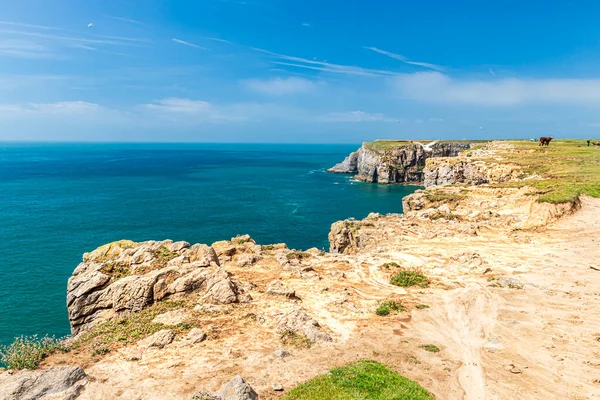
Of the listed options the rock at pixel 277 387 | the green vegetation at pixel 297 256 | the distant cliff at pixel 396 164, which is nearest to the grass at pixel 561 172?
the green vegetation at pixel 297 256

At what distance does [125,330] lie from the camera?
18.8 meters

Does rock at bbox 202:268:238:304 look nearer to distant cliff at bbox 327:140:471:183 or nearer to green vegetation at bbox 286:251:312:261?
green vegetation at bbox 286:251:312:261

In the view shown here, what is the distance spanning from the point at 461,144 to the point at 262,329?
18476 centimetres

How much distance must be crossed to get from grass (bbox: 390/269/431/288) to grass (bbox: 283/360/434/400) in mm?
12291

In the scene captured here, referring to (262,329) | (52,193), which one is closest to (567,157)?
(262,329)

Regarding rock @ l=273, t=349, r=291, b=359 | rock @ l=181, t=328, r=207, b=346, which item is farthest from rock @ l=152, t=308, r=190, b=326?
rock @ l=273, t=349, r=291, b=359

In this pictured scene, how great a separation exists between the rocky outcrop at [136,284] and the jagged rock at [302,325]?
426 centimetres

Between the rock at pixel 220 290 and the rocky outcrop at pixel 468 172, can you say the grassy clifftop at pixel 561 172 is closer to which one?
the rocky outcrop at pixel 468 172

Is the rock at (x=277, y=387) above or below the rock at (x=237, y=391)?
below

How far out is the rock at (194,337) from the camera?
17.5m

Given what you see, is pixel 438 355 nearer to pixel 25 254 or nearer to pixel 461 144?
pixel 25 254

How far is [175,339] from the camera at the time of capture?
17.8 m

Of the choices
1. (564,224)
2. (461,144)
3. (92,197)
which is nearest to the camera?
(564,224)

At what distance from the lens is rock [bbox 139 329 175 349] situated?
17.2 m
